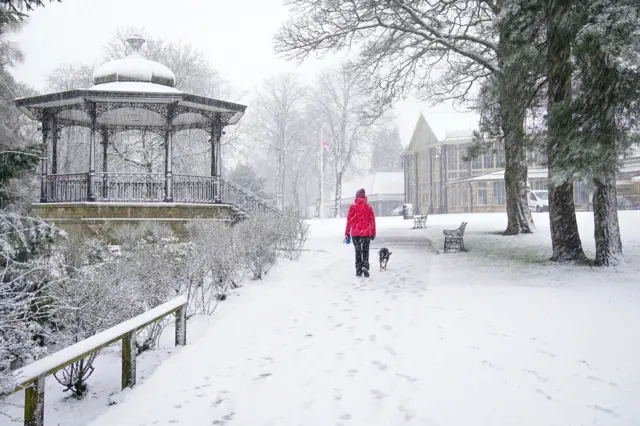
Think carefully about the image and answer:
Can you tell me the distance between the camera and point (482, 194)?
38.9 metres

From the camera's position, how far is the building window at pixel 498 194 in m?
38.6

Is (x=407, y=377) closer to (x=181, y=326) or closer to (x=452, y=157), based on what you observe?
(x=181, y=326)

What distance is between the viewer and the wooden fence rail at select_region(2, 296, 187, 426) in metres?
2.93

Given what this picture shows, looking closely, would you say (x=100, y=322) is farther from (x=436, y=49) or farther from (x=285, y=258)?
(x=436, y=49)

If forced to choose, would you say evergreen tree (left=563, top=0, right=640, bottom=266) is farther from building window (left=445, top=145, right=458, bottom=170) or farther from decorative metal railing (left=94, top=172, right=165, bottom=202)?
building window (left=445, top=145, right=458, bottom=170)

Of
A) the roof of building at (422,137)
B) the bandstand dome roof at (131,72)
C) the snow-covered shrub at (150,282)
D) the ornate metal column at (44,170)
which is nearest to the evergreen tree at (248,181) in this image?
the bandstand dome roof at (131,72)

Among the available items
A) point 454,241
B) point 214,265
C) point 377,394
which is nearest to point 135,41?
point 214,265

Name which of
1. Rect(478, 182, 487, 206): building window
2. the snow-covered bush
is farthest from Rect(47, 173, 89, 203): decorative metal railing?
Rect(478, 182, 487, 206): building window

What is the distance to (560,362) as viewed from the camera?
14.4ft

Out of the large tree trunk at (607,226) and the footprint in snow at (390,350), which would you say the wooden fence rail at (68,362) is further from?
the large tree trunk at (607,226)

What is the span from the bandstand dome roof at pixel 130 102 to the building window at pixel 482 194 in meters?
27.5

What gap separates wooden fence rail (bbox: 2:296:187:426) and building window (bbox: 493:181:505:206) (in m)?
37.7

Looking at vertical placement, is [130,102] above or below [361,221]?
above

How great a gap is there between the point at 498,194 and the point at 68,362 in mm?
39485
